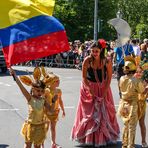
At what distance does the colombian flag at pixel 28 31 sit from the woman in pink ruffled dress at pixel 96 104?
1.78 metres

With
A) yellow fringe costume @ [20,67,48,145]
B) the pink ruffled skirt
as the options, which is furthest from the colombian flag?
the pink ruffled skirt

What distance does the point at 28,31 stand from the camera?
602 centimetres

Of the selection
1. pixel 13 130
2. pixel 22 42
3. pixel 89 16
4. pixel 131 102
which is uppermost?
pixel 89 16

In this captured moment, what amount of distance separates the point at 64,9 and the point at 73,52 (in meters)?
16.2

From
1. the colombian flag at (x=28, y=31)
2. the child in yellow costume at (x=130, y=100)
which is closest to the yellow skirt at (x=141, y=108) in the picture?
the child in yellow costume at (x=130, y=100)

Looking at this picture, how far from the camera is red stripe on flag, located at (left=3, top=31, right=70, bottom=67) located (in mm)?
5848

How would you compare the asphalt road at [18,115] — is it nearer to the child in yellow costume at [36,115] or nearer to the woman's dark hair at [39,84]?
the child in yellow costume at [36,115]

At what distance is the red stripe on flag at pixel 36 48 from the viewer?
19.2ft

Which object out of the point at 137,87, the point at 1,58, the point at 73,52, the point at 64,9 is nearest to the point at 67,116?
the point at 137,87

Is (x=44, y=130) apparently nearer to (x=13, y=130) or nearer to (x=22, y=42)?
(x=22, y=42)

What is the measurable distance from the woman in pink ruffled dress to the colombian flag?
1780mm

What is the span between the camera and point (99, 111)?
26.1ft

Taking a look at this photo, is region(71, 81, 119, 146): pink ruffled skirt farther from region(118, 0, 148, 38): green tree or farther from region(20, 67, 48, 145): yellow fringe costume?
region(118, 0, 148, 38): green tree

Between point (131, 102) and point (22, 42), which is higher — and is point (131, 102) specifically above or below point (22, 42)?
below
